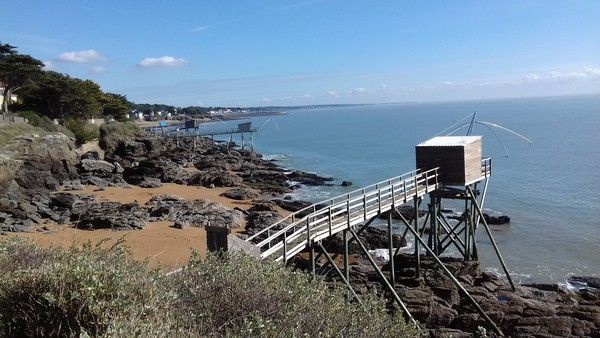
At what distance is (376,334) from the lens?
718 cm

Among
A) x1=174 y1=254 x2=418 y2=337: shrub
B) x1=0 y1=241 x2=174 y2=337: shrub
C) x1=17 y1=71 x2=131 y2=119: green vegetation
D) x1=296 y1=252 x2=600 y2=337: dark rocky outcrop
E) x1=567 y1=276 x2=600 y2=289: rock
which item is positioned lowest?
x1=567 y1=276 x2=600 y2=289: rock

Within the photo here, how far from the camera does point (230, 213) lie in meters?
29.5

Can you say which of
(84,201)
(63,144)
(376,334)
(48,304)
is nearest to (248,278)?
(376,334)

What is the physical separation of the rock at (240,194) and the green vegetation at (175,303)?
28616 millimetres

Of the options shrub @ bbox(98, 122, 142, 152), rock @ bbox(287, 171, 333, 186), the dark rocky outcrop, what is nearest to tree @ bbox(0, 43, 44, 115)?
shrub @ bbox(98, 122, 142, 152)

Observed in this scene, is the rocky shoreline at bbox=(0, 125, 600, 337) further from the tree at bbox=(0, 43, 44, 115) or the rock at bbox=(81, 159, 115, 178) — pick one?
the tree at bbox=(0, 43, 44, 115)

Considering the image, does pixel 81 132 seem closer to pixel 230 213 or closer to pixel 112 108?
pixel 230 213

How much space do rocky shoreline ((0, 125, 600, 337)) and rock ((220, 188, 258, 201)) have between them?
0.07 metres

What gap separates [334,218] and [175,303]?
1116 centimetres

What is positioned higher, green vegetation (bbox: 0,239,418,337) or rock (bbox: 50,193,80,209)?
green vegetation (bbox: 0,239,418,337)

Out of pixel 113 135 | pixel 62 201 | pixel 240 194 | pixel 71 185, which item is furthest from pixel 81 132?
pixel 62 201

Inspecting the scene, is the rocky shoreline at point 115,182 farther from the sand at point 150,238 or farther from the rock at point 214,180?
the sand at point 150,238

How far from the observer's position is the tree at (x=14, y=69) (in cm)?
4522

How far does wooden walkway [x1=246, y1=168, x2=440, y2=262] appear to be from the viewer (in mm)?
14117
